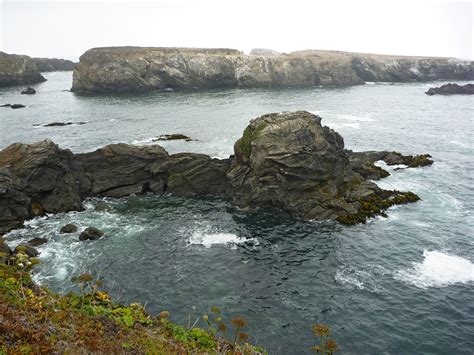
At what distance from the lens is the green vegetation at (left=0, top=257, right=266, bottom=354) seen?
450 inches

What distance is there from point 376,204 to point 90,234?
3149cm

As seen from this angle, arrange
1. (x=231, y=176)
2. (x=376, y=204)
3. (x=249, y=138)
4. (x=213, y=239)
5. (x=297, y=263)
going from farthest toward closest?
(x=249, y=138), (x=231, y=176), (x=376, y=204), (x=213, y=239), (x=297, y=263)

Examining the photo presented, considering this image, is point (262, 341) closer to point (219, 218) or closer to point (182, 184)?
point (219, 218)

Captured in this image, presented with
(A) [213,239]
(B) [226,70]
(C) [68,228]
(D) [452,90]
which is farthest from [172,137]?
(D) [452,90]

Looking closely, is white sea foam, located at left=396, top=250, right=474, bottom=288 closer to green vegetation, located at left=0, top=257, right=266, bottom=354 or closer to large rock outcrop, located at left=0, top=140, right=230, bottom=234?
green vegetation, located at left=0, top=257, right=266, bottom=354

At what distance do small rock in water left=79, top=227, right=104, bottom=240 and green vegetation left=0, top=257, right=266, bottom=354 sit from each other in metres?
20.4

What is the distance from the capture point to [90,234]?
122 feet

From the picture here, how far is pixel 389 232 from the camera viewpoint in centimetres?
3869

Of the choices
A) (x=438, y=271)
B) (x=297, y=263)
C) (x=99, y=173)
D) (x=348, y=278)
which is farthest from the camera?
(x=99, y=173)

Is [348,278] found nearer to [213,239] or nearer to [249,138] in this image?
[213,239]

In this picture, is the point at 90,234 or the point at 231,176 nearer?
the point at 90,234

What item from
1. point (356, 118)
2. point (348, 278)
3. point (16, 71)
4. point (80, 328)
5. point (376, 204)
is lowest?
point (348, 278)

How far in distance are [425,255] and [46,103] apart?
105378 millimetres

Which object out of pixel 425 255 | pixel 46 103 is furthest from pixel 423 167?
pixel 46 103
